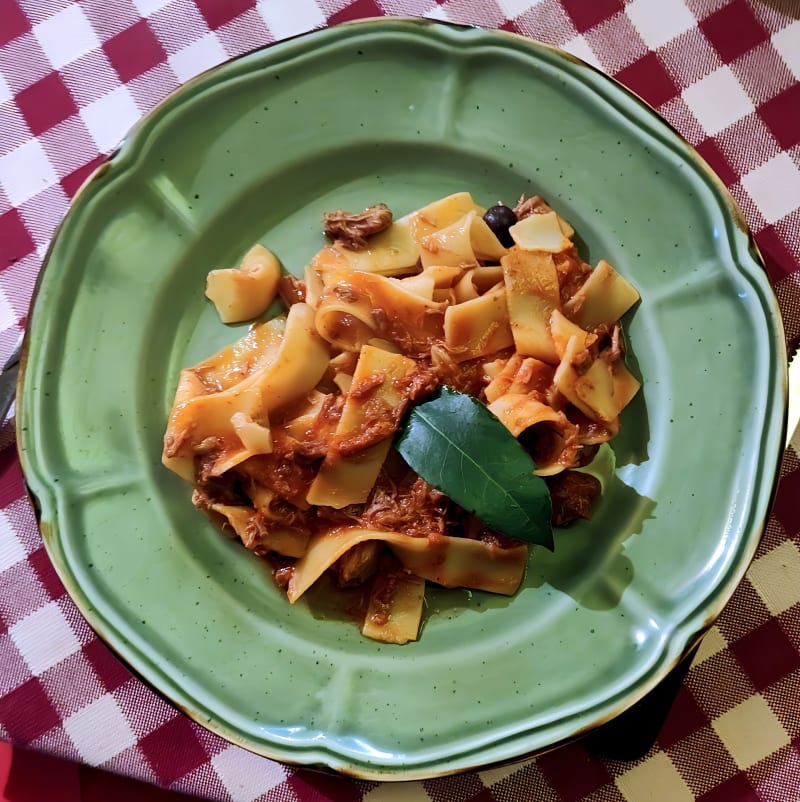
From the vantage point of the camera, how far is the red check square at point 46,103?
8.57ft

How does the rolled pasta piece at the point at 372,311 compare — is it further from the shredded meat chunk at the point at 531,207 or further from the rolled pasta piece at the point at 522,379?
the shredded meat chunk at the point at 531,207

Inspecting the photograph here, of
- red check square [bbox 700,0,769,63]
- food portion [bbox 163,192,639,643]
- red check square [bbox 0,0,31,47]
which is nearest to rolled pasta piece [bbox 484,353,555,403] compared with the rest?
food portion [bbox 163,192,639,643]

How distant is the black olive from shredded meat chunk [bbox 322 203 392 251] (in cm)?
31

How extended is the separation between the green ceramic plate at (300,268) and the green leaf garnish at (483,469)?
0.29 m

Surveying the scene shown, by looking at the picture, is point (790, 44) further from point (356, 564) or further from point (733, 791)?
point (733, 791)

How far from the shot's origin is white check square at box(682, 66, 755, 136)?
98.2 inches

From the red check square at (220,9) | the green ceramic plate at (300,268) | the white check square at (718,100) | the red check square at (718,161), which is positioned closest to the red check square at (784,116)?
the white check square at (718,100)

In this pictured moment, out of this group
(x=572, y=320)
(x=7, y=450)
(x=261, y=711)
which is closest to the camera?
(x=261, y=711)

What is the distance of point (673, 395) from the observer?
2211 millimetres

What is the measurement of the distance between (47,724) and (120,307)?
1.33 meters

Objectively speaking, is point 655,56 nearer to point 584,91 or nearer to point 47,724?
point 584,91

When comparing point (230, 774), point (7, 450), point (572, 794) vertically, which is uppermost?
point (7, 450)

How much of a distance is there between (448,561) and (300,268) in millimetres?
1026

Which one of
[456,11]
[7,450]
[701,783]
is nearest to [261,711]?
[7,450]
